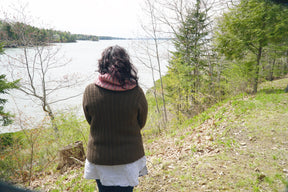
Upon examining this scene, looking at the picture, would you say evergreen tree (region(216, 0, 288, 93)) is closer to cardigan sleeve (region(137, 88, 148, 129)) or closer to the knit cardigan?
cardigan sleeve (region(137, 88, 148, 129))

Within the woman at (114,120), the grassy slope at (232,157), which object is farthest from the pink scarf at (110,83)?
the grassy slope at (232,157)

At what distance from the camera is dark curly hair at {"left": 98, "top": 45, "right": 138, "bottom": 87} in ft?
4.85

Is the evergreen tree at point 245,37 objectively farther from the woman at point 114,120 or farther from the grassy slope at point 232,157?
the woman at point 114,120

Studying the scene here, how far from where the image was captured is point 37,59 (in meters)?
10.6

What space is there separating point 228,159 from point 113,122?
2956 mm

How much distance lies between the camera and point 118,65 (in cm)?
149

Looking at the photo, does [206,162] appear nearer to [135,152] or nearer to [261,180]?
[261,180]

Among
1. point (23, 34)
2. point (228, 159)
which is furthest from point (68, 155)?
point (23, 34)

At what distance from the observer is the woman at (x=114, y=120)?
148 cm

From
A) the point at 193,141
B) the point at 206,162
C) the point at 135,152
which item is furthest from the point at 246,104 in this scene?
the point at 135,152

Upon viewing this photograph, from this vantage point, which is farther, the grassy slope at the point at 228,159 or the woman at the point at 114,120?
the grassy slope at the point at 228,159

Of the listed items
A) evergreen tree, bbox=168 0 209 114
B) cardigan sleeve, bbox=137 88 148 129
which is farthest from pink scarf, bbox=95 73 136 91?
evergreen tree, bbox=168 0 209 114

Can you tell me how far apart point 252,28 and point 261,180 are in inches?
Answer: 247

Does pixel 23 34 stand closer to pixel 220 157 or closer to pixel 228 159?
pixel 220 157
